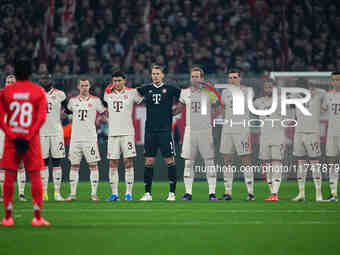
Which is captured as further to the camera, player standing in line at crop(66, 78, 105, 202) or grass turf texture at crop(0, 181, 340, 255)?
player standing in line at crop(66, 78, 105, 202)

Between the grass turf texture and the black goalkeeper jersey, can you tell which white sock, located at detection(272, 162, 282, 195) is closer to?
the grass turf texture

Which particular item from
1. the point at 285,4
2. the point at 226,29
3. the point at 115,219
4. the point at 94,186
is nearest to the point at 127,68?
the point at 226,29

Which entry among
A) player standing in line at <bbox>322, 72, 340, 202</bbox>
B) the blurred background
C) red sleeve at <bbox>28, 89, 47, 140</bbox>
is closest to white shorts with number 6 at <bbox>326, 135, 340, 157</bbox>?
player standing in line at <bbox>322, 72, 340, 202</bbox>

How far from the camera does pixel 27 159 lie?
9352 millimetres

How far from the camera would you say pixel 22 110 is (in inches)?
368

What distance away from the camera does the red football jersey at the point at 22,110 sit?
9.28 metres

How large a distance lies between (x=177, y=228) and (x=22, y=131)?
234cm

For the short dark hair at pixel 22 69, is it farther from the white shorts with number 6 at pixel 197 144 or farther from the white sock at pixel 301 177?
the white sock at pixel 301 177

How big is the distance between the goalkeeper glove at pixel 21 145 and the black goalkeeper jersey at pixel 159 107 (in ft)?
16.2

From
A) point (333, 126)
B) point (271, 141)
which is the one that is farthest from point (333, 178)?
point (271, 141)

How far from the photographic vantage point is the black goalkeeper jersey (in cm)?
1397

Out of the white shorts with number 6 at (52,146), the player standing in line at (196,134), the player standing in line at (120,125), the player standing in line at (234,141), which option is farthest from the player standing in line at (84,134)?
the player standing in line at (234,141)

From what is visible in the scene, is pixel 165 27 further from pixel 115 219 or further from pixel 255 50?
pixel 115 219

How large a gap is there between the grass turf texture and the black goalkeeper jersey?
4.83 ft
